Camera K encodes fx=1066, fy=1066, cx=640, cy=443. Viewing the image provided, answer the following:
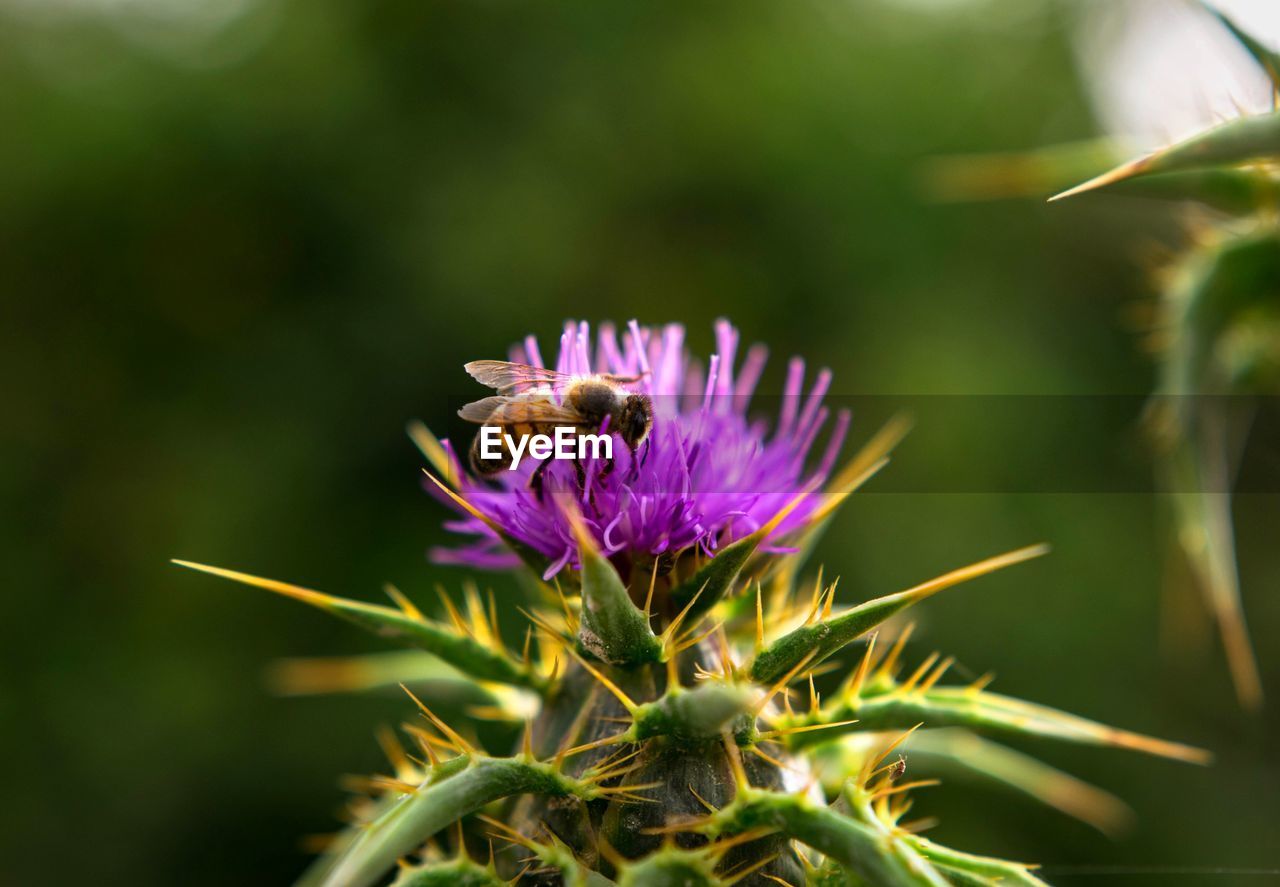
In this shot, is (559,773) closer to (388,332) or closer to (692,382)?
(692,382)

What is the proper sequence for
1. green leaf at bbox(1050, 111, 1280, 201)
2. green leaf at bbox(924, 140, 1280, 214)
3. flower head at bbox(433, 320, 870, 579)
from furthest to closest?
green leaf at bbox(924, 140, 1280, 214)
flower head at bbox(433, 320, 870, 579)
green leaf at bbox(1050, 111, 1280, 201)

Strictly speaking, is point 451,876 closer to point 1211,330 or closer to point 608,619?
point 608,619

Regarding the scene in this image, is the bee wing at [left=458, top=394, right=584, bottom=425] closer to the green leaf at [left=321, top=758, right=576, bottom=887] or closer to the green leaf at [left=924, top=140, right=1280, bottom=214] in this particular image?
the green leaf at [left=321, top=758, right=576, bottom=887]

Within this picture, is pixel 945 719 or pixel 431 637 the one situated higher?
pixel 431 637

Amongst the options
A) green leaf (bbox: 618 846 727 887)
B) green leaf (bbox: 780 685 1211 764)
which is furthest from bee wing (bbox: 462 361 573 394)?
green leaf (bbox: 618 846 727 887)

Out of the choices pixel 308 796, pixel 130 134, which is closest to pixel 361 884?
pixel 308 796

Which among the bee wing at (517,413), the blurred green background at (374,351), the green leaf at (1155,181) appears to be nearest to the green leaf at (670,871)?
the bee wing at (517,413)

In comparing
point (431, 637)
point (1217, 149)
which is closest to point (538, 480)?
point (431, 637)

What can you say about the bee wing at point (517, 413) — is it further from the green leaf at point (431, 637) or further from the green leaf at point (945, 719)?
the green leaf at point (945, 719)
